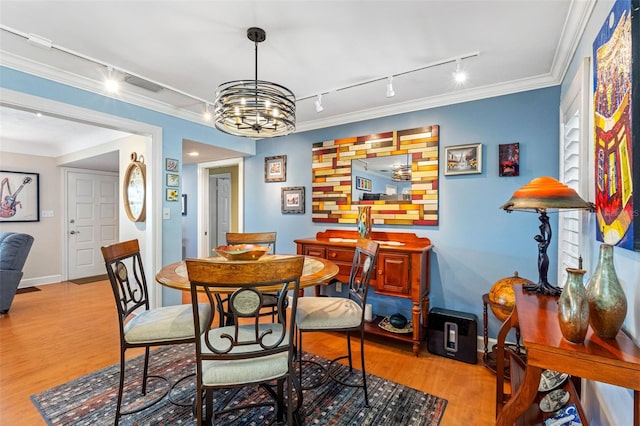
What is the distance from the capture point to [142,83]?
2736 mm

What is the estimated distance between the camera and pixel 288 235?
403 cm

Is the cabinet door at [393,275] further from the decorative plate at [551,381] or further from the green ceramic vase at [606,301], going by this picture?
the green ceramic vase at [606,301]

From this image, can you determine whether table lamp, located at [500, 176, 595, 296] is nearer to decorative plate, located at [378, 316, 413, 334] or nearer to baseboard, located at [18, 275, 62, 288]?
decorative plate, located at [378, 316, 413, 334]

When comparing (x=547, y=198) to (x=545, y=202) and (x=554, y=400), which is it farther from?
(x=554, y=400)

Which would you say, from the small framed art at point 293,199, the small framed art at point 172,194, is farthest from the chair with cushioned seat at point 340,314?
the small framed art at point 172,194

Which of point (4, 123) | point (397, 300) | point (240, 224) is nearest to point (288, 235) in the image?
point (240, 224)

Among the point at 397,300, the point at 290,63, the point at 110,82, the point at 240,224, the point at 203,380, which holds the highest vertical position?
the point at 290,63

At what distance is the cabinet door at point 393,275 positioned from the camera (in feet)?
8.69

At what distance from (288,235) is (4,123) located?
4205mm

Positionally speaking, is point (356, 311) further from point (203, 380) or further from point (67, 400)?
point (67, 400)

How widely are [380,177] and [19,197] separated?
6.04m

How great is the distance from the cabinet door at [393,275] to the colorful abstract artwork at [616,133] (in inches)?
56.0

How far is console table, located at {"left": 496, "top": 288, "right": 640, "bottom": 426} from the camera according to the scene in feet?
2.85

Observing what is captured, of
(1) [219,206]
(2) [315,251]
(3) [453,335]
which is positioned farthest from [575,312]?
(1) [219,206]
